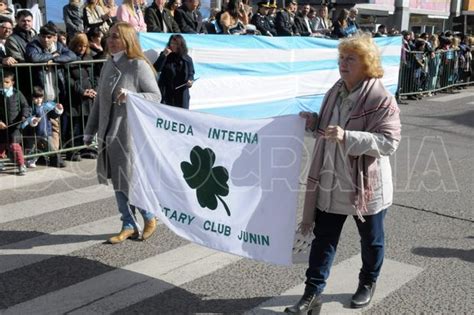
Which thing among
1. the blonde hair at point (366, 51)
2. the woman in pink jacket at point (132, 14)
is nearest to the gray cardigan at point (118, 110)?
the blonde hair at point (366, 51)

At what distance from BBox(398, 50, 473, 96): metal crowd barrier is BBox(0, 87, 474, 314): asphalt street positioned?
9.28 m

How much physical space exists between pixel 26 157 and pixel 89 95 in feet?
4.25

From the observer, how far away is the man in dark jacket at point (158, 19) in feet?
33.2

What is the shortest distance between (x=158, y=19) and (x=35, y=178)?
4055 millimetres

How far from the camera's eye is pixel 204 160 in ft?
13.7

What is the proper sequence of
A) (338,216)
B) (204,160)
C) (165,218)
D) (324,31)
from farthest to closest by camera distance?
(324,31) < (165,218) < (204,160) < (338,216)

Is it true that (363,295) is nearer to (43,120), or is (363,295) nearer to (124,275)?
(124,275)

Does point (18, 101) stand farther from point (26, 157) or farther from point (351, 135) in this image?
point (351, 135)

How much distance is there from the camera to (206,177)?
13.7 feet

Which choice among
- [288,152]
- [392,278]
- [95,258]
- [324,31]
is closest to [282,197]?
[288,152]

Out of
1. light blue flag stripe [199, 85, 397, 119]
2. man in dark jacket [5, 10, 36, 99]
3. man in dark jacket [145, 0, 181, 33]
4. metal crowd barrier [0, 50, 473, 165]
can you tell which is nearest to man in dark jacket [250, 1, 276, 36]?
light blue flag stripe [199, 85, 397, 119]

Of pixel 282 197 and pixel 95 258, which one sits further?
pixel 95 258

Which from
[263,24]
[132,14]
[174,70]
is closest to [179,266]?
[174,70]

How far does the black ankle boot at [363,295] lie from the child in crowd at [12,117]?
516 cm
